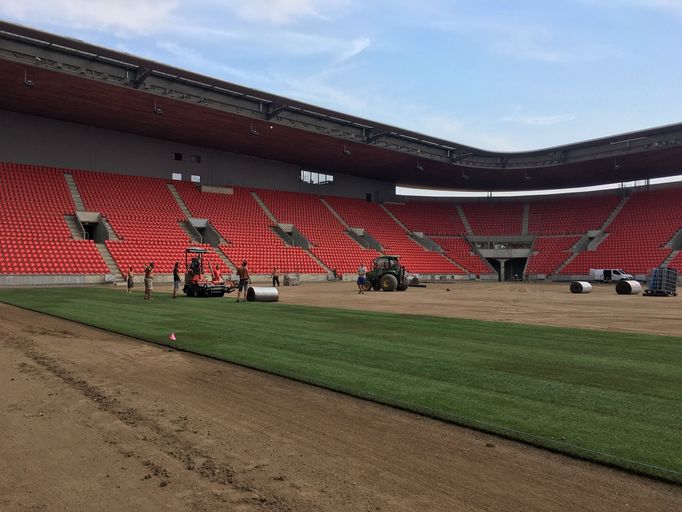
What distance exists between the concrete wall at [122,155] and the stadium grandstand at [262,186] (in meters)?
0.11

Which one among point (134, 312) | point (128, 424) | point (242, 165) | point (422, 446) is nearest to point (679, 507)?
point (422, 446)

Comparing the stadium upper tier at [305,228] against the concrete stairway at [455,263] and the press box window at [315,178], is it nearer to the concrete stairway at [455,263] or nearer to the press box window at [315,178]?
the concrete stairway at [455,263]

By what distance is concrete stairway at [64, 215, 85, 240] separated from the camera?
33.1 m

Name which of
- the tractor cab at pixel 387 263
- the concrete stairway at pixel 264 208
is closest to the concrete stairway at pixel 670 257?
the tractor cab at pixel 387 263

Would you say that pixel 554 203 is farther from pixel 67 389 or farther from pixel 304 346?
pixel 67 389

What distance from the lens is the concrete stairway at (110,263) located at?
1194 inches

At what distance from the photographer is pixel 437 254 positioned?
2057 inches

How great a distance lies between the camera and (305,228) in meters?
46.6

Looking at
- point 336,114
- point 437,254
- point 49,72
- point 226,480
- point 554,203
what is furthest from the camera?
point 554,203

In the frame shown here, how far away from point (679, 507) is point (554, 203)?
200 feet

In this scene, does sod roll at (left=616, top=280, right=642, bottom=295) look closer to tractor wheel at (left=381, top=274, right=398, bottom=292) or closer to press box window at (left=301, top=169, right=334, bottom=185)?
tractor wheel at (left=381, top=274, right=398, bottom=292)

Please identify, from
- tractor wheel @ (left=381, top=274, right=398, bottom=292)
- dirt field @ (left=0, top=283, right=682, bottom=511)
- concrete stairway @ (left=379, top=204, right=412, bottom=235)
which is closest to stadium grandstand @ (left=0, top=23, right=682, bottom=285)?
concrete stairway @ (left=379, top=204, right=412, bottom=235)

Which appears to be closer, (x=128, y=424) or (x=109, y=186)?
(x=128, y=424)

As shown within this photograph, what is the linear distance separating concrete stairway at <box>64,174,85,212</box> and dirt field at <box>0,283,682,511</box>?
32.3 m
